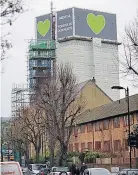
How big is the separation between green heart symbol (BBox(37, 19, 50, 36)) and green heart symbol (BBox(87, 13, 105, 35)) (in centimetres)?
1489

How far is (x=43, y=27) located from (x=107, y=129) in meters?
94.9

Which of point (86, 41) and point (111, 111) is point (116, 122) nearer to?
point (111, 111)

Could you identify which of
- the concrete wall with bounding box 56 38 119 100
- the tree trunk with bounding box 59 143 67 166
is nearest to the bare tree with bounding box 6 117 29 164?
the tree trunk with bounding box 59 143 67 166

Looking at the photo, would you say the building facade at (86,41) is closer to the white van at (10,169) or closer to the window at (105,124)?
the window at (105,124)

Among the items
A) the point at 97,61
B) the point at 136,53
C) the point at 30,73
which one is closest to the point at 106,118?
the point at 136,53

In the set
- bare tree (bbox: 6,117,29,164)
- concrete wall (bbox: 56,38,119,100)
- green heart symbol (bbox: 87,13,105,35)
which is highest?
green heart symbol (bbox: 87,13,105,35)

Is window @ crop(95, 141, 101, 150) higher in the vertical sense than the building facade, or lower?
lower

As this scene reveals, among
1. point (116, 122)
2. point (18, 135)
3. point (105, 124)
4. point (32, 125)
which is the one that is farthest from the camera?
point (18, 135)

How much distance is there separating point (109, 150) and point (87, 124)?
10516 millimetres

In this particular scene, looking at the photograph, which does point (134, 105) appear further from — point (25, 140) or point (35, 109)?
point (25, 140)

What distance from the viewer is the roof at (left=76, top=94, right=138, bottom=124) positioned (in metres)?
69.0

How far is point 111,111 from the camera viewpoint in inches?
2950

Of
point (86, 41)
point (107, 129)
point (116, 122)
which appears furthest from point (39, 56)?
point (116, 122)

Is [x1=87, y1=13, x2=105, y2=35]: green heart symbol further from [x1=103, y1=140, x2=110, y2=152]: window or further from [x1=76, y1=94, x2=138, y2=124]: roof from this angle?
[x1=103, y1=140, x2=110, y2=152]: window
